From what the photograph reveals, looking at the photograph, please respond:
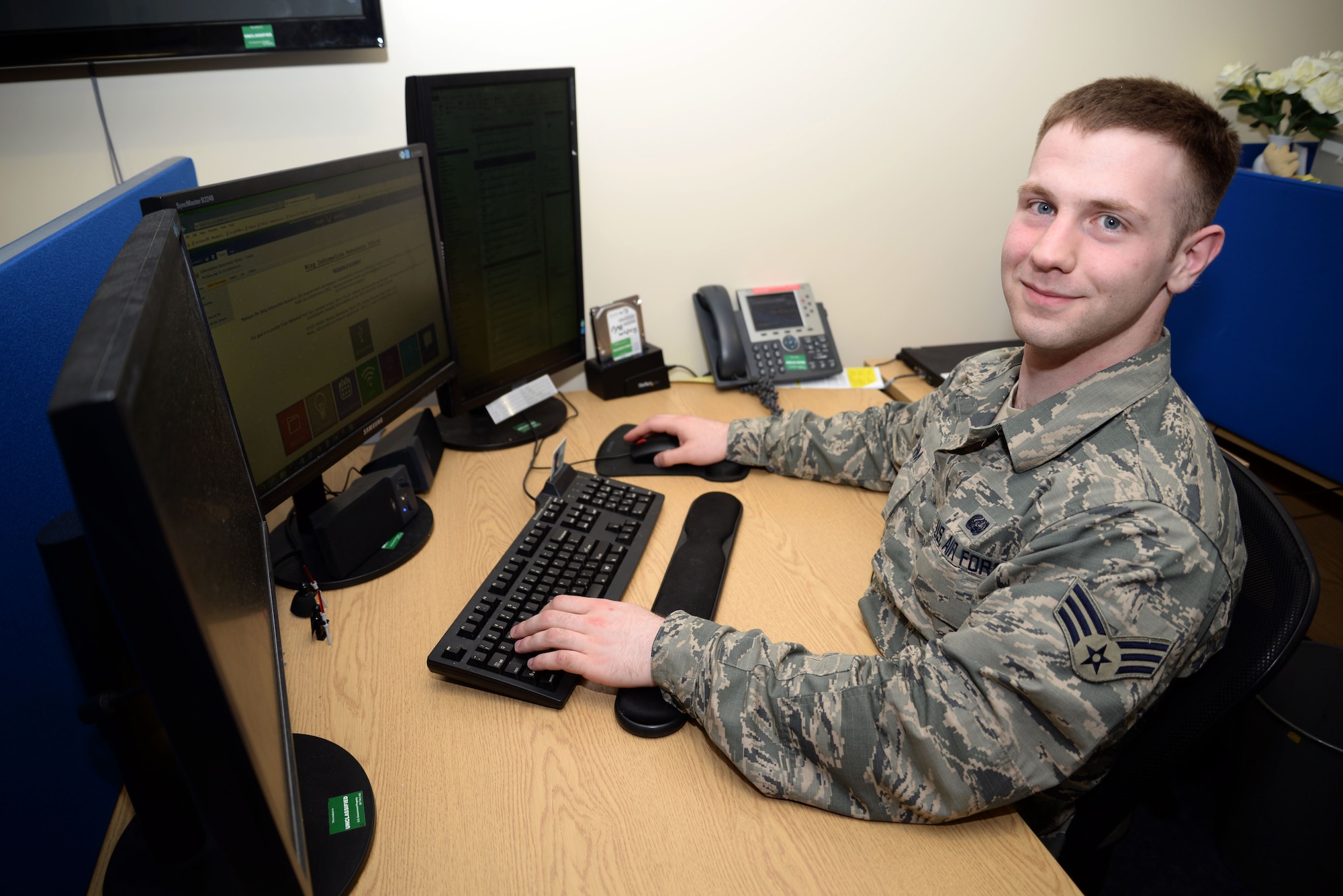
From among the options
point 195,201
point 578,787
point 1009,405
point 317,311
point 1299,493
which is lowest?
point 1299,493

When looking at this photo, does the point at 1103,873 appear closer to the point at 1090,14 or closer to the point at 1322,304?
the point at 1322,304

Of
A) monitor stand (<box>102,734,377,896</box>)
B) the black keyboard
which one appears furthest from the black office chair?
monitor stand (<box>102,734,377,896</box>)

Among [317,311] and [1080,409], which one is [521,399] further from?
[1080,409]

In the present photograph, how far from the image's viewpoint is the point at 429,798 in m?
0.75

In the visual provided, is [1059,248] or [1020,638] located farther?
[1059,248]

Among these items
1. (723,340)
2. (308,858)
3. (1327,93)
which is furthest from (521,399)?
(1327,93)

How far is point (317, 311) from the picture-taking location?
958mm

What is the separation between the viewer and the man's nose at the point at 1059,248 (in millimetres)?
868

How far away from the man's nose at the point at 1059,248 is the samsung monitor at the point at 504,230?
83 cm

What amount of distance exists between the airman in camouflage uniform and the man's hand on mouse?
441 mm

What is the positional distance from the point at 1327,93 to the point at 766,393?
4.25 ft

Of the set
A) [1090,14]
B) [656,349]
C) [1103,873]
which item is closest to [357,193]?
[656,349]

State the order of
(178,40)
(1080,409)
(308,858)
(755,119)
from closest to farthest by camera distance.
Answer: (308,858) → (1080,409) → (178,40) → (755,119)

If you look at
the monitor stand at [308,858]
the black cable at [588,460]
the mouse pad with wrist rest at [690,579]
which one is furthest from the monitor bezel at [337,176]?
the mouse pad with wrist rest at [690,579]
